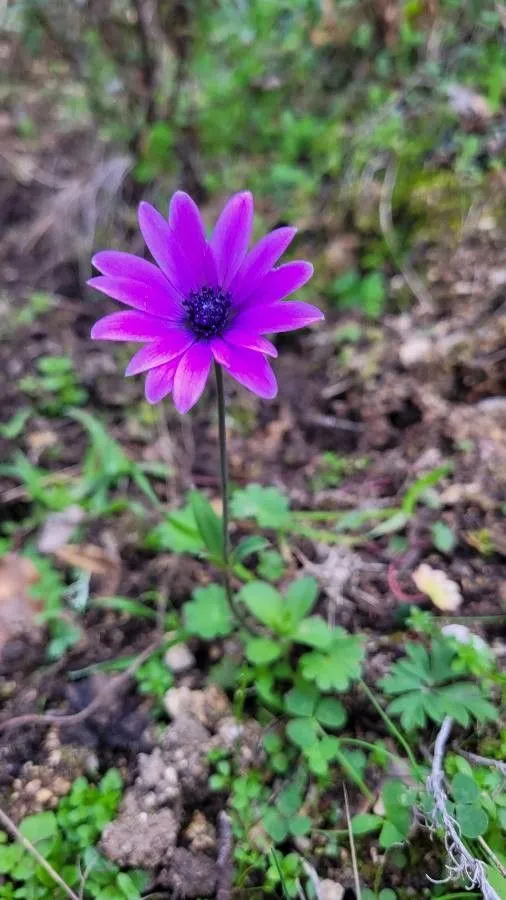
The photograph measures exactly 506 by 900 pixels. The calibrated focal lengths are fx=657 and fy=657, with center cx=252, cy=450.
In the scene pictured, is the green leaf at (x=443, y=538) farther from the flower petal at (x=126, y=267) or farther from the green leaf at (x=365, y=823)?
the flower petal at (x=126, y=267)

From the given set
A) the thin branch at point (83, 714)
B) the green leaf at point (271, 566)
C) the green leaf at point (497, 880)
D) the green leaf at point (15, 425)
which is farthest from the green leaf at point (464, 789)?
the green leaf at point (15, 425)

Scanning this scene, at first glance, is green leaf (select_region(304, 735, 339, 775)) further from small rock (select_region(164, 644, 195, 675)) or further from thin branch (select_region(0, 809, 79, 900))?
thin branch (select_region(0, 809, 79, 900))

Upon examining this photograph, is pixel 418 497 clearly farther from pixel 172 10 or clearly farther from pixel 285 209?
pixel 172 10

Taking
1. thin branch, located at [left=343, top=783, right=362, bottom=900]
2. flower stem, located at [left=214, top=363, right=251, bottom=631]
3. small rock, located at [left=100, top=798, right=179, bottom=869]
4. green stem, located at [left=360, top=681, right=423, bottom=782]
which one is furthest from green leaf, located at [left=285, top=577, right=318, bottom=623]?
small rock, located at [left=100, top=798, right=179, bottom=869]

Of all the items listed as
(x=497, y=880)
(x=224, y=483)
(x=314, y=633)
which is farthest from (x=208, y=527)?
(x=497, y=880)

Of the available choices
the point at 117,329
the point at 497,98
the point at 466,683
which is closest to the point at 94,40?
the point at 497,98
